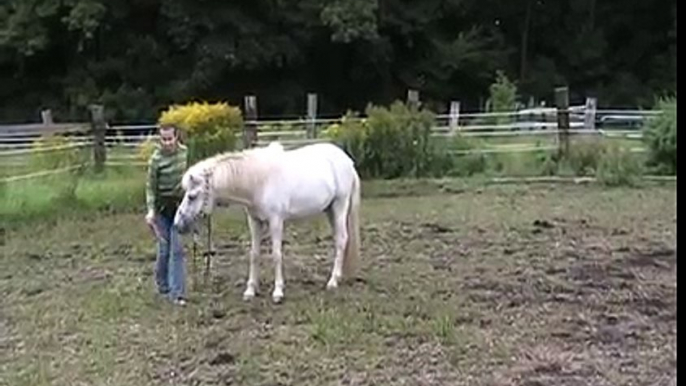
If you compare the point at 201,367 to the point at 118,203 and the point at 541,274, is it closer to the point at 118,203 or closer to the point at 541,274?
the point at 541,274

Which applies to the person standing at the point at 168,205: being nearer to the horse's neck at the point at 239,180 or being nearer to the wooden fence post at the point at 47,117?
the horse's neck at the point at 239,180

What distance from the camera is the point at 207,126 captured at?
4.00 metres

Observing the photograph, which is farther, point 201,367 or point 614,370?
point 201,367

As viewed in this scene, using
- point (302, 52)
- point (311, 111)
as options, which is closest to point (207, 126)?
point (311, 111)

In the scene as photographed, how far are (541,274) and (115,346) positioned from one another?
110 centimetres

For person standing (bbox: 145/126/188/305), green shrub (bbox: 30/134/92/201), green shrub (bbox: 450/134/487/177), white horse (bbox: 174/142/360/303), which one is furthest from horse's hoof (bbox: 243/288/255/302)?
green shrub (bbox: 30/134/92/201)

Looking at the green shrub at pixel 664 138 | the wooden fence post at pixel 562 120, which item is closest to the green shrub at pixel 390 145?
the wooden fence post at pixel 562 120

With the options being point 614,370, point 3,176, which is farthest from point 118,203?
point 614,370

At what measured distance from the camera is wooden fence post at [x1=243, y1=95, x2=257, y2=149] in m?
4.03

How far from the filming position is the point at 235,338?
2125 millimetres

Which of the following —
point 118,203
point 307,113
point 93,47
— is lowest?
point 118,203

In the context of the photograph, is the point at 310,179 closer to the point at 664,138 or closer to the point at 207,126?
the point at 207,126

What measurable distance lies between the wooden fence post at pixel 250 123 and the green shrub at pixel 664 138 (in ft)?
11.8

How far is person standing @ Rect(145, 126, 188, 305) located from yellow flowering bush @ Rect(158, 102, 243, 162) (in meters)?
1.19
